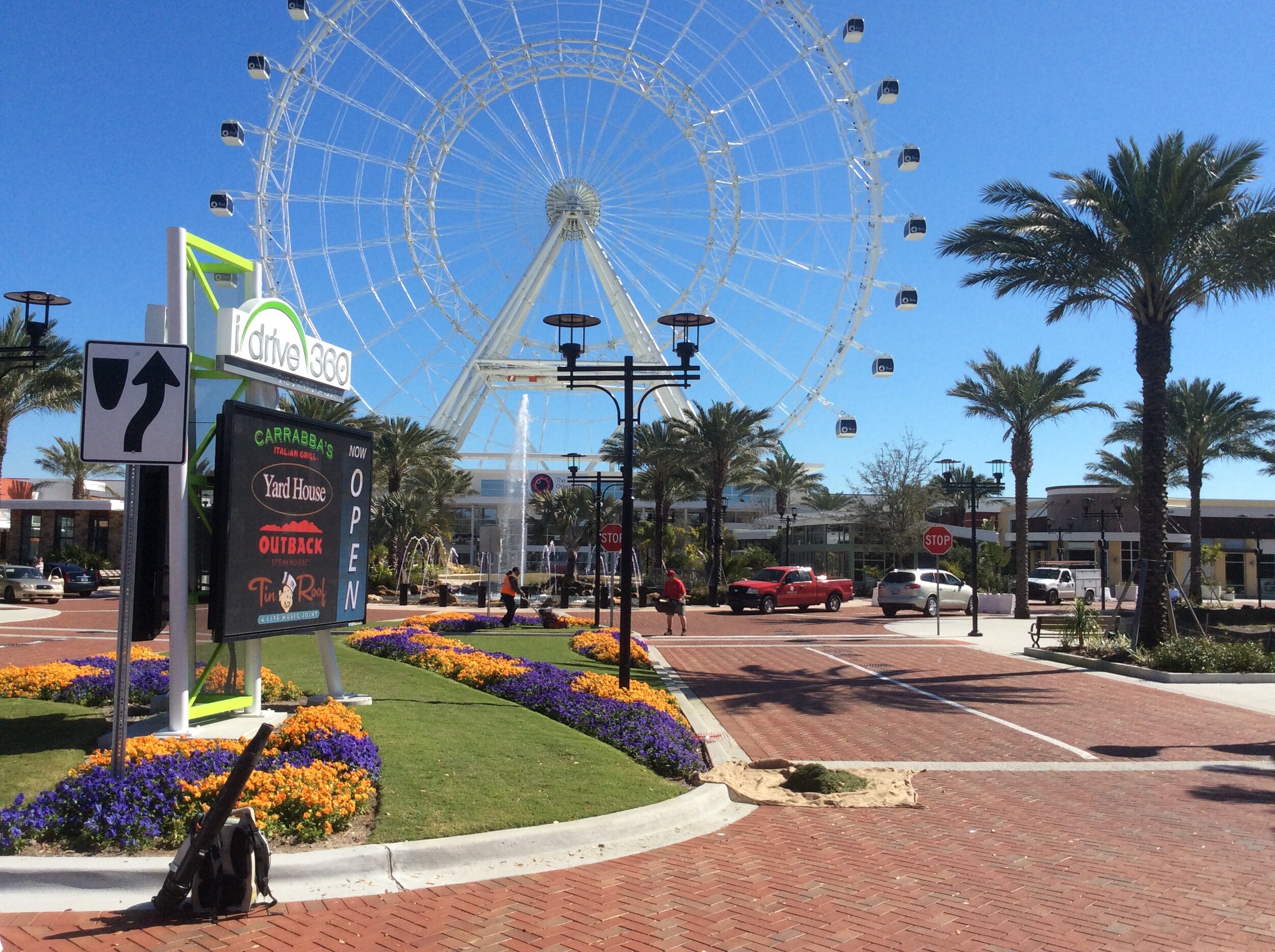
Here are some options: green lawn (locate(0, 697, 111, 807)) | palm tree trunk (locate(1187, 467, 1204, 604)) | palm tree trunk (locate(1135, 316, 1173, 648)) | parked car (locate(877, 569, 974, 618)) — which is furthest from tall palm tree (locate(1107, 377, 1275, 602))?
green lawn (locate(0, 697, 111, 807))

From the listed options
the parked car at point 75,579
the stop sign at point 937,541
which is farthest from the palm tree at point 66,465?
the stop sign at point 937,541

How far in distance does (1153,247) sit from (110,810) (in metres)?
21.0

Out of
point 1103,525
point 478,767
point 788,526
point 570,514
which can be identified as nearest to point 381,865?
point 478,767

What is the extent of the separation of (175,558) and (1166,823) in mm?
8677

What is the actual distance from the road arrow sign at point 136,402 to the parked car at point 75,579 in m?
37.7

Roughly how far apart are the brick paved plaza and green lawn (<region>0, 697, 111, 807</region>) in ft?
7.02

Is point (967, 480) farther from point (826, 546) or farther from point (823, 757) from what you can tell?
point (823, 757)

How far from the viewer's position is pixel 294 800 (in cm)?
653

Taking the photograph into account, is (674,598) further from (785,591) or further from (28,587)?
(28,587)

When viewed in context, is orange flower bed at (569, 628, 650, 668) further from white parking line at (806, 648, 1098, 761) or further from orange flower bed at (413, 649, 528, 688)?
white parking line at (806, 648, 1098, 761)

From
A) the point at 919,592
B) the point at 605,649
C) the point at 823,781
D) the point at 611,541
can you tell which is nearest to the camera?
the point at 823,781

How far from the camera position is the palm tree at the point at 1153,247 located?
791 inches

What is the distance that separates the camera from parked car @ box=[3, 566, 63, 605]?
34000 millimetres

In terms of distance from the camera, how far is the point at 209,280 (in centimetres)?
959
